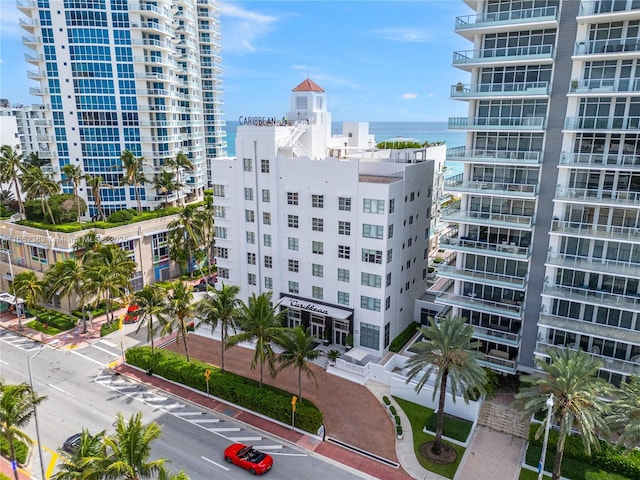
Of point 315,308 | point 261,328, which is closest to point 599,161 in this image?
point 315,308

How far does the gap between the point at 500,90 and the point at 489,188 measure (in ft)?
27.3

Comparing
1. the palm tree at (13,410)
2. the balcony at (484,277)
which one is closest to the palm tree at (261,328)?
the palm tree at (13,410)

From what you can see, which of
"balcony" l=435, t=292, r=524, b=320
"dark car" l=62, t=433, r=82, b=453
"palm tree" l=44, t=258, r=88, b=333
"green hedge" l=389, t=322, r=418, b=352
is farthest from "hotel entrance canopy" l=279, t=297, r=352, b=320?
"dark car" l=62, t=433, r=82, b=453

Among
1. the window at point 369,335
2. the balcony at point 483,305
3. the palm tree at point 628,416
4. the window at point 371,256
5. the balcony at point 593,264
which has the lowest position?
the window at point 369,335

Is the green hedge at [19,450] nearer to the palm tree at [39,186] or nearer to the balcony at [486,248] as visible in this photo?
the palm tree at [39,186]

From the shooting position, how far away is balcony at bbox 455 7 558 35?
35125mm

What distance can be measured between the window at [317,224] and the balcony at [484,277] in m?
12.7

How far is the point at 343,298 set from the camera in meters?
47.9

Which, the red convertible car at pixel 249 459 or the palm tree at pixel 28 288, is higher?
the palm tree at pixel 28 288

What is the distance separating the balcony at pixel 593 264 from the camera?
3528 centimetres

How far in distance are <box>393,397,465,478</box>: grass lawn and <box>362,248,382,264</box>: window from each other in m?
12.9

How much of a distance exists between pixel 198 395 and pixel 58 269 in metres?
23.8

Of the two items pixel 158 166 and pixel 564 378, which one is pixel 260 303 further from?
pixel 158 166

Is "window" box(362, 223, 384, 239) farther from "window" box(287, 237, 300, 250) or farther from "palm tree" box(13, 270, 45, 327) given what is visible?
"palm tree" box(13, 270, 45, 327)
